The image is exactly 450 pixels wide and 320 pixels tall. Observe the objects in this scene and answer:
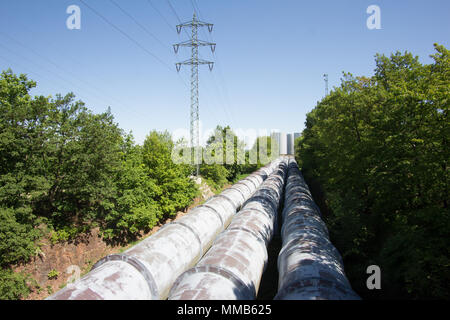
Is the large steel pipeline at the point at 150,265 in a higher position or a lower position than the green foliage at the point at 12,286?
higher

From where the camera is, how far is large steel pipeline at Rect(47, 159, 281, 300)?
7.36m

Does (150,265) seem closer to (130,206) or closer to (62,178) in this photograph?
(130,206)

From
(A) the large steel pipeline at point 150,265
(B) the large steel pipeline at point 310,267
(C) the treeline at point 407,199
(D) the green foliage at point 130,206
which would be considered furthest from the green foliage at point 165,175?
(C) the treeline at point 407,199

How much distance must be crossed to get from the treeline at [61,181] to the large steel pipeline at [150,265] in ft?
31.1

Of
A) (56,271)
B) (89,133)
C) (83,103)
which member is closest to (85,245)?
(56,271)

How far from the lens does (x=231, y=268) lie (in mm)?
8500

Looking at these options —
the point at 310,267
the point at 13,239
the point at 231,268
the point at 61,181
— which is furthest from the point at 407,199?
the point at 61,181

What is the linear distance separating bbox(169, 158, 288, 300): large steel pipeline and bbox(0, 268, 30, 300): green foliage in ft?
41.0

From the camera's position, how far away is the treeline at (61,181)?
48.2 feet

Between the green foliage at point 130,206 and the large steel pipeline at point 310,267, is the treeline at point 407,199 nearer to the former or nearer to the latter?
the large steel pipeline at point 310,267

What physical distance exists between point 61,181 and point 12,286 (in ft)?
25.3

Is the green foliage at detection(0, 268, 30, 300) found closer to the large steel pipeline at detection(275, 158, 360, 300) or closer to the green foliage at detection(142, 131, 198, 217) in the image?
the green foliage at detection(142, 131, 198, 217)

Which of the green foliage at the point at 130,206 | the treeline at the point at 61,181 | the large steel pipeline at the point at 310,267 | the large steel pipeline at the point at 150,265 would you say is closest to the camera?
the large steel pipeline at the point at 310,267
